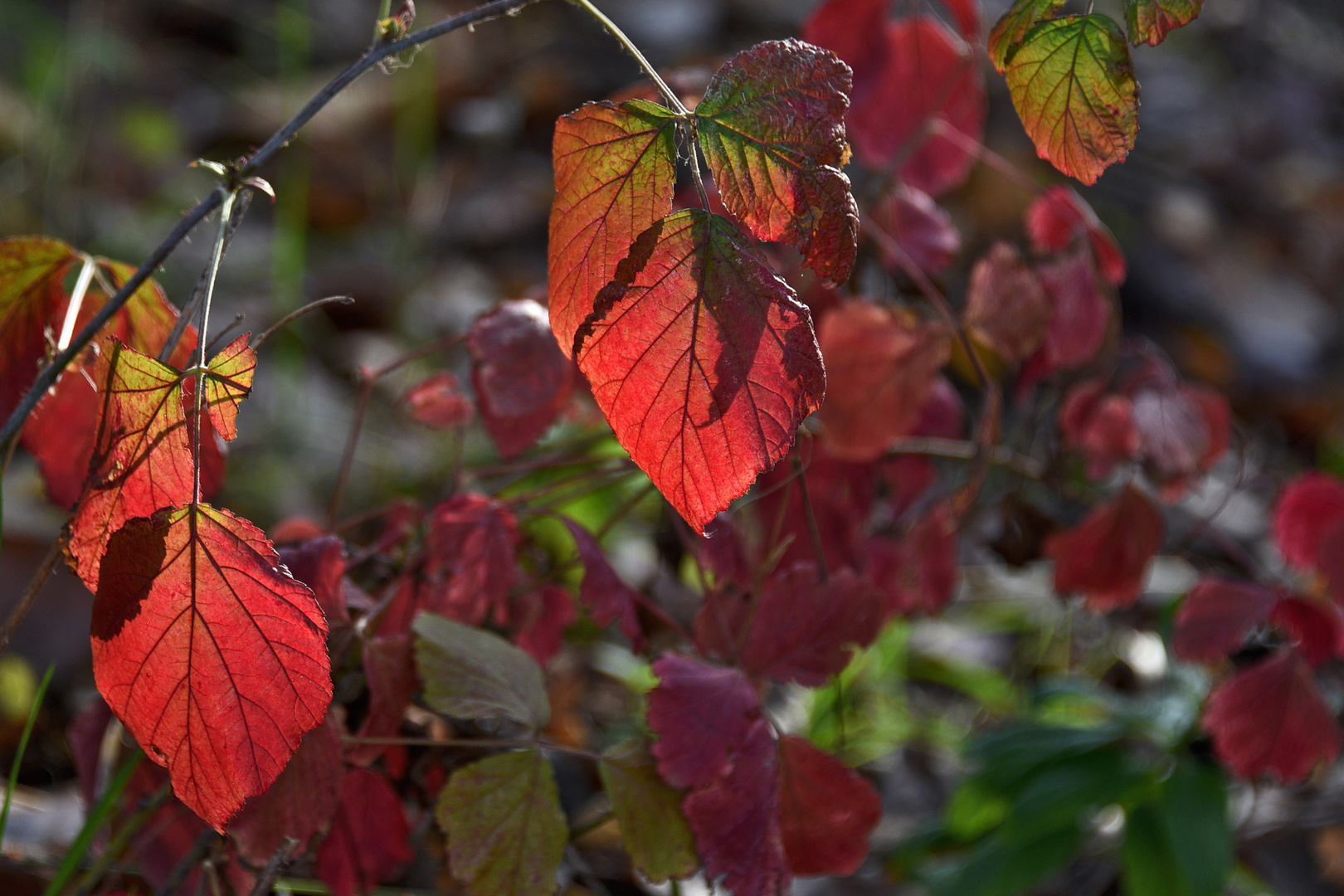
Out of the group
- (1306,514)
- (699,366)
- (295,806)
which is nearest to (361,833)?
(295,806)

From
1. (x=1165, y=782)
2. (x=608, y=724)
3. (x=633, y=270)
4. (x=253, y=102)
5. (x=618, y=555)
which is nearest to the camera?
(x=633, y=270)

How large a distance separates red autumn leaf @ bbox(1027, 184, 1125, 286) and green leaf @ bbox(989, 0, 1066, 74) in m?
0.36

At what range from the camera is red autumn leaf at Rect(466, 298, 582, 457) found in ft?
2.39

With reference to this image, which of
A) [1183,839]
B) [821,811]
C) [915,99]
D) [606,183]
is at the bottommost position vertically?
[1183,839]

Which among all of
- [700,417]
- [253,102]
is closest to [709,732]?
[700,417]

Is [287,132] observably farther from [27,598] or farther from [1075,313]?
[1075,313]

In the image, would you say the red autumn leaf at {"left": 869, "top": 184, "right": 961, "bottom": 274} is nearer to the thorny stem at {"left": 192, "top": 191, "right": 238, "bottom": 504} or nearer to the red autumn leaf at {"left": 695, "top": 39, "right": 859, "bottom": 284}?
the red autumn leaf at {"left": 695, "top": 39, "right": 859, "bottom": 284}

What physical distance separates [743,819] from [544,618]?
0.31 meters

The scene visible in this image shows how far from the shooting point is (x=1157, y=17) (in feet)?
1.58

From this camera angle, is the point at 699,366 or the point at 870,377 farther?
the point at 870,377

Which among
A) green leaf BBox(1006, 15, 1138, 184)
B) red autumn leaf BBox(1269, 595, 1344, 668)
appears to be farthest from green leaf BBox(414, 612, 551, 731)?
red autumn leaf BBox(1269, 595, 1344, 668)

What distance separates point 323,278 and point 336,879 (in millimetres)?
1977

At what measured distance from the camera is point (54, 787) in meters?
1.19

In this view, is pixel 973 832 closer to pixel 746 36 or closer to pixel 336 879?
pixel 336 879
